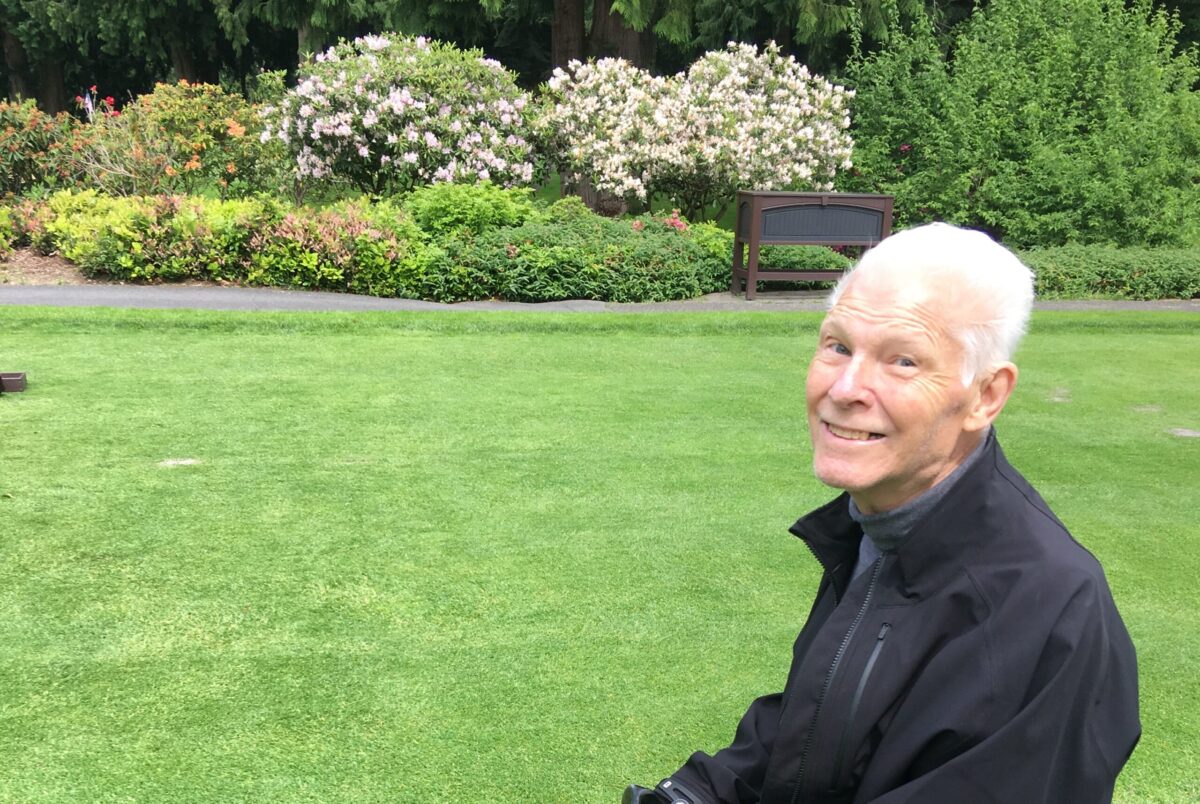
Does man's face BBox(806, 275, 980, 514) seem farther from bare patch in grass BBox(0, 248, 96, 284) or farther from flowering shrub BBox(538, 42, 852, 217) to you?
flowering shrub BBox(538, 42, 852, 217)

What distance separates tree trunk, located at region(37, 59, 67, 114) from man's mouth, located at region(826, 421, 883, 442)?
3534 cm

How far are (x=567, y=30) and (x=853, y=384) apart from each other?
16.4 metres

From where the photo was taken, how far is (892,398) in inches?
65.8

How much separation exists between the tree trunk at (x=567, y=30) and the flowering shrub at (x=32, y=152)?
747 cm

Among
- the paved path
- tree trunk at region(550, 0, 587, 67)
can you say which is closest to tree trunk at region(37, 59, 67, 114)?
tree trunk at region(550, 0, 587, 67)

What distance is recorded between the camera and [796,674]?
5.67 ft

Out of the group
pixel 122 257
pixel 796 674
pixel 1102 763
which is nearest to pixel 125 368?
pixel 122 257

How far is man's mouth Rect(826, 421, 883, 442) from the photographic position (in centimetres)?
169

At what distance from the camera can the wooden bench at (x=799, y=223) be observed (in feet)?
35.6

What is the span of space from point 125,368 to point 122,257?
3752 mm

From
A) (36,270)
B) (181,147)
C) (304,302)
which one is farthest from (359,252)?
(181,147)

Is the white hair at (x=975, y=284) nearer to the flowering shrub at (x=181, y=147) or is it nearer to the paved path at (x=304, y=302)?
the paved path at (x=304, y=302)

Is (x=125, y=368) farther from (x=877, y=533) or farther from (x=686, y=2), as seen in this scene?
(x=686, y=2)

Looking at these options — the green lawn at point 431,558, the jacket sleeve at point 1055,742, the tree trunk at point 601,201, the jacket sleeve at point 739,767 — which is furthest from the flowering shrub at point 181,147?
the jacket sleeve at point 1055,742
